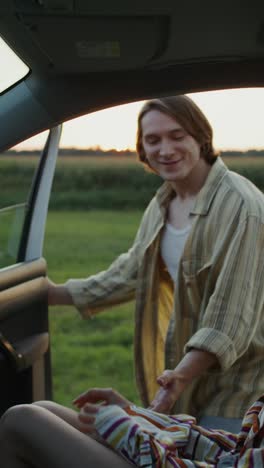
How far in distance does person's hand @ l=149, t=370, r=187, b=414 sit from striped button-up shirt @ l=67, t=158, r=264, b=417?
104 millimetres

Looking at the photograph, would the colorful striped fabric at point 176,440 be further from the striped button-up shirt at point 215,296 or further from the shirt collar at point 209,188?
the shirt collar at point 209,188

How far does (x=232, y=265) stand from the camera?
225 centimetres

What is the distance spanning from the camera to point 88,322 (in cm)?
812

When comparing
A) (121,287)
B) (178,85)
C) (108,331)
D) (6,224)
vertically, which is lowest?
(108,331)

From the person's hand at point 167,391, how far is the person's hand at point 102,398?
232mm

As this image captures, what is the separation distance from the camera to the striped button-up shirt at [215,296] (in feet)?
7.28

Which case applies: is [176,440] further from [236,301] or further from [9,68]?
[9,68]

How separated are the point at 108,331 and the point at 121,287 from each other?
16.7ft

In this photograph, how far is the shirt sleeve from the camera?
217 centimetres

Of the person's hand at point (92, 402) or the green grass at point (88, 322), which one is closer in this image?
the person's hand at point (92, 402)

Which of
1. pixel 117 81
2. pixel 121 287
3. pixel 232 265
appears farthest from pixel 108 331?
pixel 117 81

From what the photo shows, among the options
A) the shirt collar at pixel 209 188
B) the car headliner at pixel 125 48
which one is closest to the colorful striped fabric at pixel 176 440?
the car headliner at pixel 125 48

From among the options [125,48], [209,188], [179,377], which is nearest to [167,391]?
[179,377]

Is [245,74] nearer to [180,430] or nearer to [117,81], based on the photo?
[117,81]
